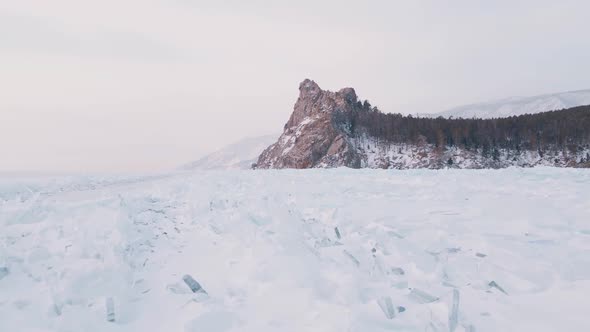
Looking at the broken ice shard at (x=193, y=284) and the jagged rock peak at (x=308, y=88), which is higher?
the jagged rock peak at (x=308, y=88)

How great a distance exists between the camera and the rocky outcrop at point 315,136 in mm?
71062

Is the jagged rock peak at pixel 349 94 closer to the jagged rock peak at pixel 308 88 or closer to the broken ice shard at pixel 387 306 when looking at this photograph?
the jagged rock peak at pixel 308 88

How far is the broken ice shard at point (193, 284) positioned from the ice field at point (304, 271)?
0.01 meters

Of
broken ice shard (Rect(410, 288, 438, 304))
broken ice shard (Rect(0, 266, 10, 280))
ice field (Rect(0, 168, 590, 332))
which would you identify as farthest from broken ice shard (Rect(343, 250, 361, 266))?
broken ice shard (Rect(0, 266, 10, 280))

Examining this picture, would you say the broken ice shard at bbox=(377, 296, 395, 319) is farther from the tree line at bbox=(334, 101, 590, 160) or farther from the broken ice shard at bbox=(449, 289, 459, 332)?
the tree line at bbox=(334, 101, 590, 160)

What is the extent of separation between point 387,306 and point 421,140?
75176mm

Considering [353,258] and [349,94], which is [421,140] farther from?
[353,258]

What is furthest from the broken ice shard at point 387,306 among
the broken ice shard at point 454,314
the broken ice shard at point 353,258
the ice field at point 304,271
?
the broken ice shard at point 353,258

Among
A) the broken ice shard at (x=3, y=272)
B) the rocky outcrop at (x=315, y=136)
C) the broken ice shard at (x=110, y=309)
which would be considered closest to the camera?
the broken ice shard at (x=110, y=309)

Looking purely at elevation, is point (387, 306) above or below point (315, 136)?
below

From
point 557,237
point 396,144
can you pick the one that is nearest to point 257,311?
point 557,237

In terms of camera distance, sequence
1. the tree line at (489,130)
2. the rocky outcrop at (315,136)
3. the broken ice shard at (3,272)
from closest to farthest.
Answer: the broken ice shard at (3,272) < the tree line at (489,130) < the rocky outcrop at (315,136)

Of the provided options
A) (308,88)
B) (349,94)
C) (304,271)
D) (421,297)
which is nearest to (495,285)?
(421,297)

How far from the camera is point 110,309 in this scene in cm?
280
